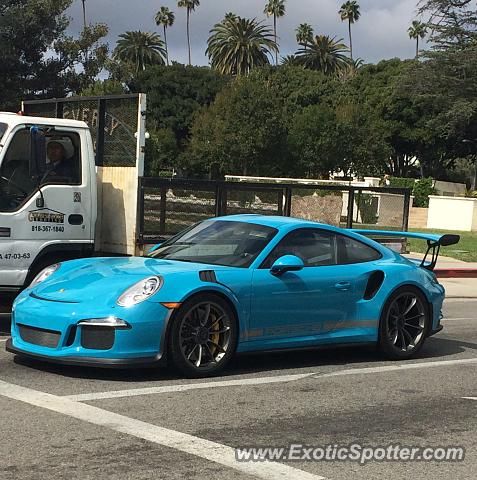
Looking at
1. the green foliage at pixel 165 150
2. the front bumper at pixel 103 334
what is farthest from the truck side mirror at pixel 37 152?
the green foliage at pixel 165 150

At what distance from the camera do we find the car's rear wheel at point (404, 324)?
8.12 meters

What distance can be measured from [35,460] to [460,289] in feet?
44.8

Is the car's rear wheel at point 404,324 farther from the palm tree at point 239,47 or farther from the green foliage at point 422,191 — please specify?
the palm tree at point 239,47

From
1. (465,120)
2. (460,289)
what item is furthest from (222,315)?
(465,120)

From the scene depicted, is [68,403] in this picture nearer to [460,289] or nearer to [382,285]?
[382,285]

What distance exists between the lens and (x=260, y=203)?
14.6 m

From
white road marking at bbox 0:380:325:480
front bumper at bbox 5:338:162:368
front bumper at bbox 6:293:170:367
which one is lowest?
white road marking at bbox 0:380:325:480

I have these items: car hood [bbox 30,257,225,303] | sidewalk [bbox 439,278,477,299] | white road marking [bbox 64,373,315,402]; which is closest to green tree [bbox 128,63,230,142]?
sidewalk [bbox 439,278,477,299]

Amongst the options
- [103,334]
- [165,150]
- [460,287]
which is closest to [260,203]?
[460,287]

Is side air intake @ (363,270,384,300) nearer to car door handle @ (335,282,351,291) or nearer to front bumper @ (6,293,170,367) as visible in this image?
car door handle @ (335,282,351,291)

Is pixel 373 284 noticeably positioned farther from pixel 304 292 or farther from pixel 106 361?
pixel 106 361

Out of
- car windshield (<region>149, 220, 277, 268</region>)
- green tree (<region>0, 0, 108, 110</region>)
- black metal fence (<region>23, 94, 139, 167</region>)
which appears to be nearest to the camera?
car windshield (<region>149, 220, 277, 268</region>)

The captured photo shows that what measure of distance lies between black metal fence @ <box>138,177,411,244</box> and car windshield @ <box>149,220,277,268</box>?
2290mm

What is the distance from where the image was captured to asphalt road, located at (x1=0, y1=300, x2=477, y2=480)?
4.71 metres
